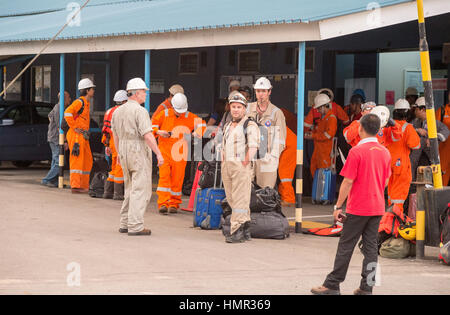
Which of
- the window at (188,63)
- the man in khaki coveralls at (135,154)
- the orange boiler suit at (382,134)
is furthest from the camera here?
the window at (188,63)

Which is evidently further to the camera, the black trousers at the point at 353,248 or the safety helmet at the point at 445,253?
the safety helmet at the point at 445,253

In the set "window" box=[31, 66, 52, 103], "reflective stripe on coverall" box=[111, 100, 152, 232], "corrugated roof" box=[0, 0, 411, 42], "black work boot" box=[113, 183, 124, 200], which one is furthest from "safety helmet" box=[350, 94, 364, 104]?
"window" box=[31, 66, 52, 103]

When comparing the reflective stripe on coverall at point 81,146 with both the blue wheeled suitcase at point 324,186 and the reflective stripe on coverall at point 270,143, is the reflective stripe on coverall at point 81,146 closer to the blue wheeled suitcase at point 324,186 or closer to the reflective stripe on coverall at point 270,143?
the reflective stripe on coverall at point 270,143

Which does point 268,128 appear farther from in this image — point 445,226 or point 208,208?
point 445,226

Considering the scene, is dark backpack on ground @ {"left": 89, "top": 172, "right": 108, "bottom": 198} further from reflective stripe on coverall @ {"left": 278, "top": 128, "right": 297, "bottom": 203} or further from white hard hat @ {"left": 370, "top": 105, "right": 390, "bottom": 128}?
white hard hat @ {"left": 370, "top": 105, "right": 390, "bottom": 128}

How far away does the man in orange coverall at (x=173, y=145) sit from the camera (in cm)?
1218

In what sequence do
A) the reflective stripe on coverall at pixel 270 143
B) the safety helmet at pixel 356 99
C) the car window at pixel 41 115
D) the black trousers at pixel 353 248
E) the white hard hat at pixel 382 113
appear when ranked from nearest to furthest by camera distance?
1. the black trousers at pixel 353 248
2. the white hard hat at pixel 382 113
3. the reflective stripe on coverall at pixel 270 143
4. the safety helmet at pixel 356 99
5. the car window at pixel 41 115

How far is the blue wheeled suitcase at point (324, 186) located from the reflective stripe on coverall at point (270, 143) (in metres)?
2.12

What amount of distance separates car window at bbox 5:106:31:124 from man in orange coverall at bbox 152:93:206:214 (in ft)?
25.1

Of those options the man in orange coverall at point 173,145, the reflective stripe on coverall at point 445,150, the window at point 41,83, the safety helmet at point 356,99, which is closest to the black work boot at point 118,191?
the man in orange coverall at point 173,145

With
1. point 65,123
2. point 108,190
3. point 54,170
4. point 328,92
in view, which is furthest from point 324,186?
point 54,170

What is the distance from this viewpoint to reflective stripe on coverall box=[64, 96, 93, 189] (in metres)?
14.6
